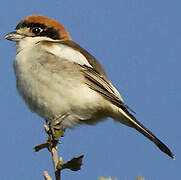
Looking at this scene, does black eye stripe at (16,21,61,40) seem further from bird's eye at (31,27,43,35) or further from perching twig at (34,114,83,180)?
perching twig at (34,114,83,180)

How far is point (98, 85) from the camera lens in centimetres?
376

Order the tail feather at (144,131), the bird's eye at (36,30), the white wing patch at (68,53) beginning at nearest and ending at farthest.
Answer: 1. the tail feather at (144,131)
2. the white wing patch at (68,53)
3. the bird's eye at (36,30)

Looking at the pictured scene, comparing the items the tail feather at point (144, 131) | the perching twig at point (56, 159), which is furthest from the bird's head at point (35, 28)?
the perching twig at point (56, 159)

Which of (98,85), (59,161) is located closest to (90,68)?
(98,85)

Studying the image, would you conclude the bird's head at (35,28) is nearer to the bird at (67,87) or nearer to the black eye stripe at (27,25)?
the black eye stripe at (27,25)

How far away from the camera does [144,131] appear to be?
11.6 ft

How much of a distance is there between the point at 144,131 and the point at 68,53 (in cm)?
104

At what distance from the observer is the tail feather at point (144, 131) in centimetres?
333

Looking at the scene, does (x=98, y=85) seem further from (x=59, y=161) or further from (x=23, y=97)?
(x=59, y=161)

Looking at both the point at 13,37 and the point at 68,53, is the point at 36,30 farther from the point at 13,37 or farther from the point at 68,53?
the point at 68,53

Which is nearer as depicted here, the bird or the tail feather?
the tail feather

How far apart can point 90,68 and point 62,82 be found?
0.39 meters

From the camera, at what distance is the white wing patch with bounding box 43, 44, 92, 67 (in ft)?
12.5

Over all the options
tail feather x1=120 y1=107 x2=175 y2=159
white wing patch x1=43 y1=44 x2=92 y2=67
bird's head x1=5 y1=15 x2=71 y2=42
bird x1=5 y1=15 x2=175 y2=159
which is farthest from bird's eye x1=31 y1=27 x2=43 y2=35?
tail feather x1=120 y1=107 x2=175 y2=159
